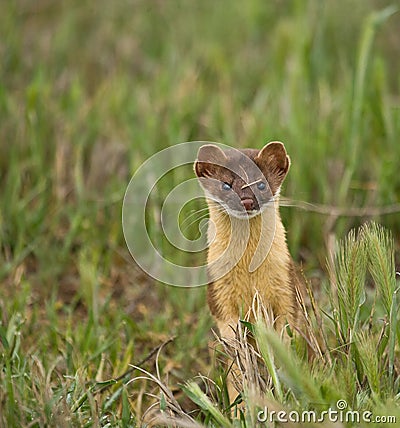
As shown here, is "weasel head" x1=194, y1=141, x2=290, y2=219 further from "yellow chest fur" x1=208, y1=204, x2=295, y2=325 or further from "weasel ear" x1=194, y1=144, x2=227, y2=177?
"yellow chest fur" x1=208, y1=204, x2=295, y2=325

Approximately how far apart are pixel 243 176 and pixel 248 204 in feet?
0.42

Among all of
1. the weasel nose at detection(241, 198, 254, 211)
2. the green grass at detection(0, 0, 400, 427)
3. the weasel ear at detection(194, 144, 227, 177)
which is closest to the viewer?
the green grass at detection(0, 0, 400, 427)

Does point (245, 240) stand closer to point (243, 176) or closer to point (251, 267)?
point (251, 267)

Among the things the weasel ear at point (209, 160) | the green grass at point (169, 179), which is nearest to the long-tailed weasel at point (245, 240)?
the weasel ear at point (209, 160)

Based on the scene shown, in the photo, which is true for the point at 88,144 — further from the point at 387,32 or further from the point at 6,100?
the point at 387,32

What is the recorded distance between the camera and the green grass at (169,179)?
2.74 meters

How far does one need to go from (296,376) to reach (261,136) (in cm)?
260

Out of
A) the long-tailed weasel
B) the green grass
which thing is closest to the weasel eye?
the long-tailed weasel

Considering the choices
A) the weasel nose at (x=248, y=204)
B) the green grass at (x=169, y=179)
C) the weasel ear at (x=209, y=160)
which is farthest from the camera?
the weasel ear at (x=209, y=160)

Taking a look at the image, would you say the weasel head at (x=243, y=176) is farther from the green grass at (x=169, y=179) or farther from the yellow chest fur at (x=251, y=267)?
the green grass at (x=169, y=179)

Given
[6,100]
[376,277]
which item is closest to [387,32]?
[6,100]

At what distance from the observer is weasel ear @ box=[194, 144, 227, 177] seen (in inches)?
120

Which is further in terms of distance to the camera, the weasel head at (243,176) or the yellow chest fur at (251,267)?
the yellow chest fur at (251,267)

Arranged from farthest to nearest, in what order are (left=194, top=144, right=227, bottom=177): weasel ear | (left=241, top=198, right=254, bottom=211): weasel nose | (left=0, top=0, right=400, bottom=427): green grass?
(left=194, top=144, right=227, bottom=177): weasel ear < (left=241, top=198, right=254, bottom=211): weasel nose < (left=0, top=0, right=400, bottom=427): green grass
